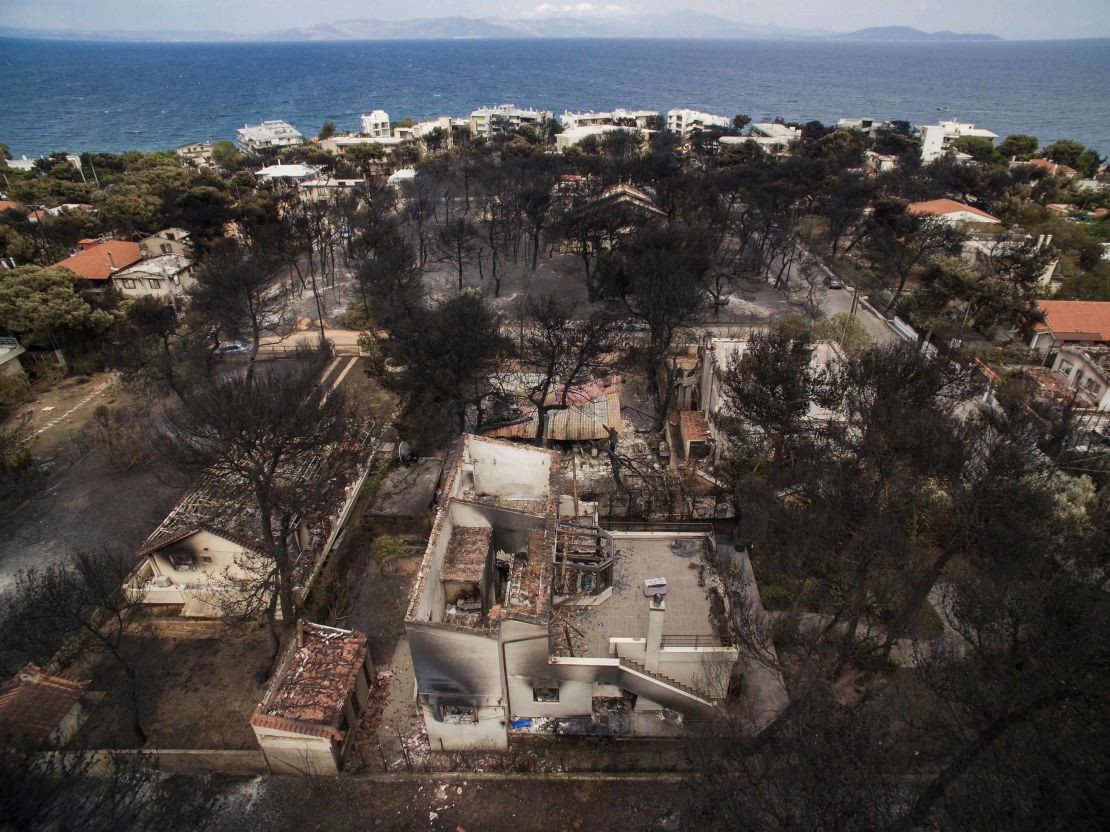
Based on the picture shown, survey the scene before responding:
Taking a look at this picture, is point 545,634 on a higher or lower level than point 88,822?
higher

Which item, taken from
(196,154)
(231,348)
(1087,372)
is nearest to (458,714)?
(231,348)

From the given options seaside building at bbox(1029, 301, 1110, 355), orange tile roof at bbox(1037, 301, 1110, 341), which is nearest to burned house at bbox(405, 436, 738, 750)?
seaside building at bbox(1029, 301, 1110, 355)

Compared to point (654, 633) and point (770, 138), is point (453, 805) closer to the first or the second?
point (654, 633)

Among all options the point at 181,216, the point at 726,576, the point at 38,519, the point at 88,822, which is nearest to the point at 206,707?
the point at 88,822

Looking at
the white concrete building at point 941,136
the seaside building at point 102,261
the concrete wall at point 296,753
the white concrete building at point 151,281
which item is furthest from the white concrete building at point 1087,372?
the white concrete building at point 941,136

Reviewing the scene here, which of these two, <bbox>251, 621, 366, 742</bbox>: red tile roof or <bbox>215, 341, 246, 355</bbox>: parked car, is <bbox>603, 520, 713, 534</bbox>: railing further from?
<bbox>215, 341, 246, 355</bbox>: parked car

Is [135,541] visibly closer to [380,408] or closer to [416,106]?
[380,408]
